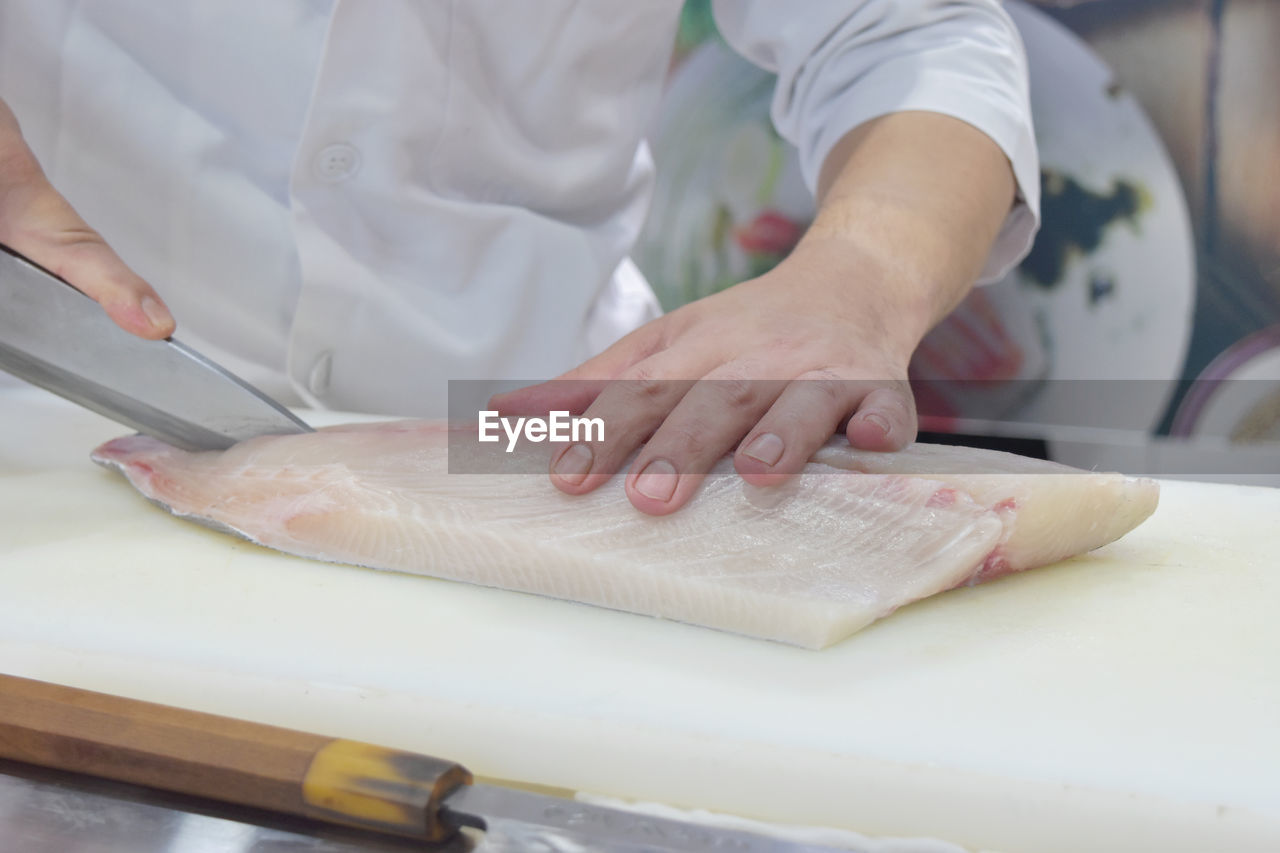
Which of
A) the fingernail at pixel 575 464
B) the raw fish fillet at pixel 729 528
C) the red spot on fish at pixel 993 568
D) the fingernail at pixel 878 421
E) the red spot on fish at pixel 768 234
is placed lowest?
the red spot on fish at pixel 768 234

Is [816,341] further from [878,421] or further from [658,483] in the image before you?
[658,483]

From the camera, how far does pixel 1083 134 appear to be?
2.78m

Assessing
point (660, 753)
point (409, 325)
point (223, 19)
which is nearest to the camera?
point (660, 753)

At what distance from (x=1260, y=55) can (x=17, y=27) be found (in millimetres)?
2852

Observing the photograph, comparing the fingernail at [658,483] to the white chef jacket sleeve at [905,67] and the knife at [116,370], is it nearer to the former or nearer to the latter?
the knife at [116,370]

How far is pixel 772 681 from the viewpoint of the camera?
0.83 metres

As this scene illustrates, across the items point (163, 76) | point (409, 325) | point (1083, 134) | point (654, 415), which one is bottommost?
point (1083, 134)

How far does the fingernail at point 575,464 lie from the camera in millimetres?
1035

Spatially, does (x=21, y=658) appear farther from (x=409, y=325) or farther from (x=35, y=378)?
(x=409, y=325)

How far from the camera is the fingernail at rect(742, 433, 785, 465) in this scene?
985mm

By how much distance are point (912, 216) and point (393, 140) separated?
775 millimetres

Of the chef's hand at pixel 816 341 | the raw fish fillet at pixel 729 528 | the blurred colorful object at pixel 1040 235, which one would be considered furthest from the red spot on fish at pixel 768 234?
the raw fish fillet at pixel 729 528

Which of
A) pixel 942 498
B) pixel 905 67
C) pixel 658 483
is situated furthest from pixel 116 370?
pixel 905 67

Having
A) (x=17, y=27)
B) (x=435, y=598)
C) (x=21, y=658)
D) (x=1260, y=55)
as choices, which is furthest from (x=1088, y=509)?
(x=1260, y=55)
